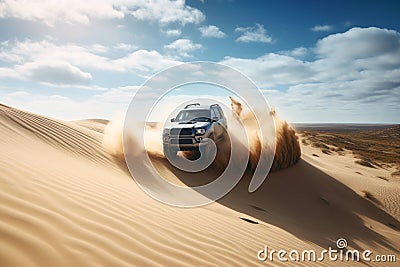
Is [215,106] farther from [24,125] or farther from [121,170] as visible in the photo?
[24,125]

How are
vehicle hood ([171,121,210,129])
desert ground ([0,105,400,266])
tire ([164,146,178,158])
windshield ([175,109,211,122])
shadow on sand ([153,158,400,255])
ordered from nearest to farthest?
desert ground ([0,105,400,266]) → shadow on sand ([153,158,400,255]) → vehicle hood ([171,121,210,129]) → tire ([164,146,178,158]) → windshield ([175,109,211,122])

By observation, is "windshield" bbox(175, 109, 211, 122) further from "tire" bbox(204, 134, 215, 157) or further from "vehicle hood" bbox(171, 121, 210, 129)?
"tire" bbox(204, 134, 215, 157)

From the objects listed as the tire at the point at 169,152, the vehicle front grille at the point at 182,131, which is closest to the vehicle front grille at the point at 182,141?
the vehicle front grille at the point at 182,131

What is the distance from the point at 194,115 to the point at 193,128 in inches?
48.3

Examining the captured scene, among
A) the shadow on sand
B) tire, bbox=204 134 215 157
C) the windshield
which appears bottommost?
the shadow on sand

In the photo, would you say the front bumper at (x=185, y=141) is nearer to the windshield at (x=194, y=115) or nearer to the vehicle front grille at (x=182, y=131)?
the vehicle front grille at (x=182, y=131)

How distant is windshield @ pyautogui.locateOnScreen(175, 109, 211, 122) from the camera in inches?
367

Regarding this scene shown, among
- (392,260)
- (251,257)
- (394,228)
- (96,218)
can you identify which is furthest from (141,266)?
(394,228)

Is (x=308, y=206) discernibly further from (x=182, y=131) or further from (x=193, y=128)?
(x=182, y=131)

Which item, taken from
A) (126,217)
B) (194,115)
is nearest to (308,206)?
(194,115)

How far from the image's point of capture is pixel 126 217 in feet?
11.0

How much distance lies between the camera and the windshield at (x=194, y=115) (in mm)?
9320

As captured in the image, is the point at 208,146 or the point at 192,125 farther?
the point at 208,146

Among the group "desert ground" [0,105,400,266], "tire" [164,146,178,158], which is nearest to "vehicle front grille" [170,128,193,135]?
"tire" [164,146,178,158]
